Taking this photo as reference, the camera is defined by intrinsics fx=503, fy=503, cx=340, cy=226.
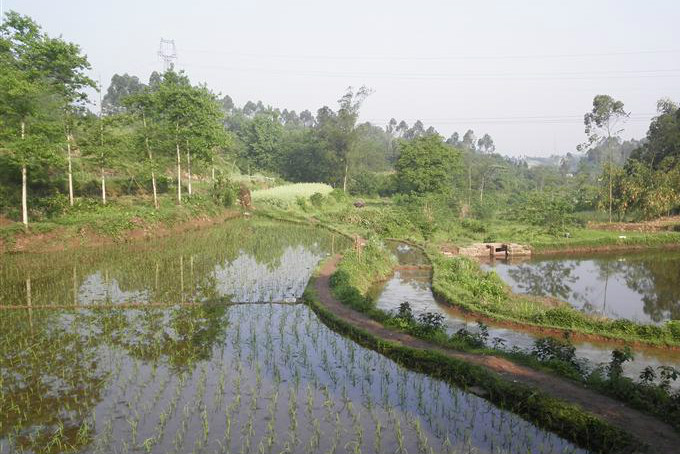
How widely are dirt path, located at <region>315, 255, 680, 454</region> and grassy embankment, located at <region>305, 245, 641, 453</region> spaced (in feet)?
0.92

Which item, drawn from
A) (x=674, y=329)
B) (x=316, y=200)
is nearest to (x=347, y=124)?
(x=316, y=200)

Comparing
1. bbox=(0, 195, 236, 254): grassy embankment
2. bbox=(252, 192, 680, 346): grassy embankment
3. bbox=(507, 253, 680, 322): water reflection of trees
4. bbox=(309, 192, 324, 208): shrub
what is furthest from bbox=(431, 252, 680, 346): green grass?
bbox=(309, 192, 324, 208): shrub

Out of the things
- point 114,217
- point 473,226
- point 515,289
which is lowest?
point 515,289

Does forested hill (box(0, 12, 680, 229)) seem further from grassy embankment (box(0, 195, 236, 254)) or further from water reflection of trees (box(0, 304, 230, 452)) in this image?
water reflection of trees (box(0, 304, 230, 452))

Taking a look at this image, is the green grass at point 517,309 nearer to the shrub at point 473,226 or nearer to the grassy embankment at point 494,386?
the grassy embankment at point 494,386

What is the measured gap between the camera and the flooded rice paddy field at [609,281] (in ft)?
71.3

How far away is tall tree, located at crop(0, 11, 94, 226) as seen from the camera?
79.4 feet

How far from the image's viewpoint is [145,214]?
31641 millimetres

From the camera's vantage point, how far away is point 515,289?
24.2 meters

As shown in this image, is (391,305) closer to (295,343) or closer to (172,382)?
(295,343)

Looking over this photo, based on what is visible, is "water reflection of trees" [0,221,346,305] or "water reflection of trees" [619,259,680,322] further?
"water reflection of trees" [619,259,680,322]

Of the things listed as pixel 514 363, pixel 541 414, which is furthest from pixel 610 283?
pixel 541 414

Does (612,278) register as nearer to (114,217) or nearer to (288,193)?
(114,217)

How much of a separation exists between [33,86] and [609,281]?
30.6 meters
